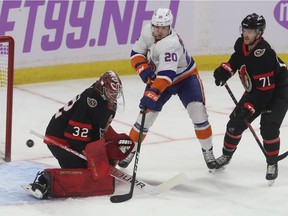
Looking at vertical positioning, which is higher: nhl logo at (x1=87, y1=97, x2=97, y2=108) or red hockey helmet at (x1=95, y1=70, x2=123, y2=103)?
red hockey helmet at (x1=95, y1=70, x2=123, y2=103)

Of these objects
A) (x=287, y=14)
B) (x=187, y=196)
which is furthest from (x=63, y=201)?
(x=287, y=14)

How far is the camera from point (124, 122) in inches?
232

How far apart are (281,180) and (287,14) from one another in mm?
3528

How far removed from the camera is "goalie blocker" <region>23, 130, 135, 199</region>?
3.89 m

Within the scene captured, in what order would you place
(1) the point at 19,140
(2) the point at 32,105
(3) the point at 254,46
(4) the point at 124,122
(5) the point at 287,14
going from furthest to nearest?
1. (5) the point at 287,14
2. (2) the point at 32,105
3. (4) the point at 124,122
4. (1) the point at 19,140
5. (3) the point at 254,46

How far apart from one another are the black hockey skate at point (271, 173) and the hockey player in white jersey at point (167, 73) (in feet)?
1.16

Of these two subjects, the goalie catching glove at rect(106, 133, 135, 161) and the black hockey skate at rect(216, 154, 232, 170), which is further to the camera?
the black hockey skate at rect(216, 154, 232, 170)

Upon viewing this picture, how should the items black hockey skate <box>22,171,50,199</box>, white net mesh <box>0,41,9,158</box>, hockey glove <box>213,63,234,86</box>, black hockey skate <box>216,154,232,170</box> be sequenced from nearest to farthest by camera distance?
black hockey skate <box>22,171,50,199</box>, hockey glove <box>213,63,234,86</box>, black hockey skate <box>216,154,232,170</box>, white net mesh <box>0,41,9,158</box>

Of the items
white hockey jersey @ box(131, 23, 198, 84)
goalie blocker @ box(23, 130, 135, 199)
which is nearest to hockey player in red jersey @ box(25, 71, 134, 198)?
goalie blocker @ box(23, 130, 135, 199)

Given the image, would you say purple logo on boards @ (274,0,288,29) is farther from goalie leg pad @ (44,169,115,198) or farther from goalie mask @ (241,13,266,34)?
goalie leg pad @ (44,169,115,198)

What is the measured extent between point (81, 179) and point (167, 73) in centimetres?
74

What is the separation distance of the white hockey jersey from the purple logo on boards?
3.28 m

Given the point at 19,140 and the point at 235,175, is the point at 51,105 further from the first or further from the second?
the point at 235,175

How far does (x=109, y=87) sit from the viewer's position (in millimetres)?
3959
